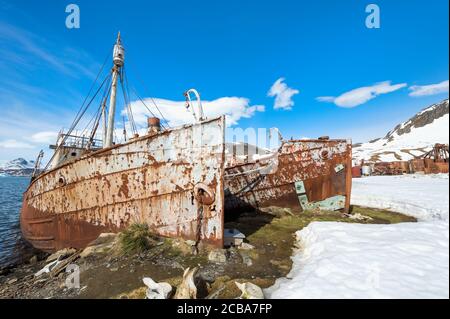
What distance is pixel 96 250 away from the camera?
5.55m

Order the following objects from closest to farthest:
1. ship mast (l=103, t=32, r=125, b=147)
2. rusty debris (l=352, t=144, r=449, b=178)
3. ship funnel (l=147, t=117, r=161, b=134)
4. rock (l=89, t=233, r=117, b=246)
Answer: rock (l=89, t=233, r=117, b=246)
ship funnel (l=147, t=117, r=161, b=134)
ship mast (l=103, t=32, r=125, b=147)
rusty debris (l=352, t=144, r=449, b=178)

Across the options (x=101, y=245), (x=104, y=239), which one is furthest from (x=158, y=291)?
(x=104, y=239)

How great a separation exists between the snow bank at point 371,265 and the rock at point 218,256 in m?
1.39

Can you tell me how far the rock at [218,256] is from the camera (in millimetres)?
4758

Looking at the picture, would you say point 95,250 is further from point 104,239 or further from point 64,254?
point 64,254

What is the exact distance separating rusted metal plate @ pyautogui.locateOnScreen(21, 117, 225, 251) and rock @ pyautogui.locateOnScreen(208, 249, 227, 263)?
351 mm

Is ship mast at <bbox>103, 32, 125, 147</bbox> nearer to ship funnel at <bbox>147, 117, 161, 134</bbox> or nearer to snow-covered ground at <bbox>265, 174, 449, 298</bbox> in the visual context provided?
ship funnel at <bbox>147, 117, 161, 134</bbox>

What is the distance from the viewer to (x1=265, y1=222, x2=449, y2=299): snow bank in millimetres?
3102

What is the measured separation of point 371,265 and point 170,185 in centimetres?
452

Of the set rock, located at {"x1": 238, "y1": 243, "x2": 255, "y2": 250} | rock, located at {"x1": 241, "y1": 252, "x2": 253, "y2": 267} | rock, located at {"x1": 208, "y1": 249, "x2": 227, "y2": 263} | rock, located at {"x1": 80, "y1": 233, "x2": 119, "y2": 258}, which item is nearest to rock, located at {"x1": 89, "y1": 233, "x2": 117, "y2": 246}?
rock, located at {"x1": 80, "y1": 233, "x2": 119, "y2": 258}
